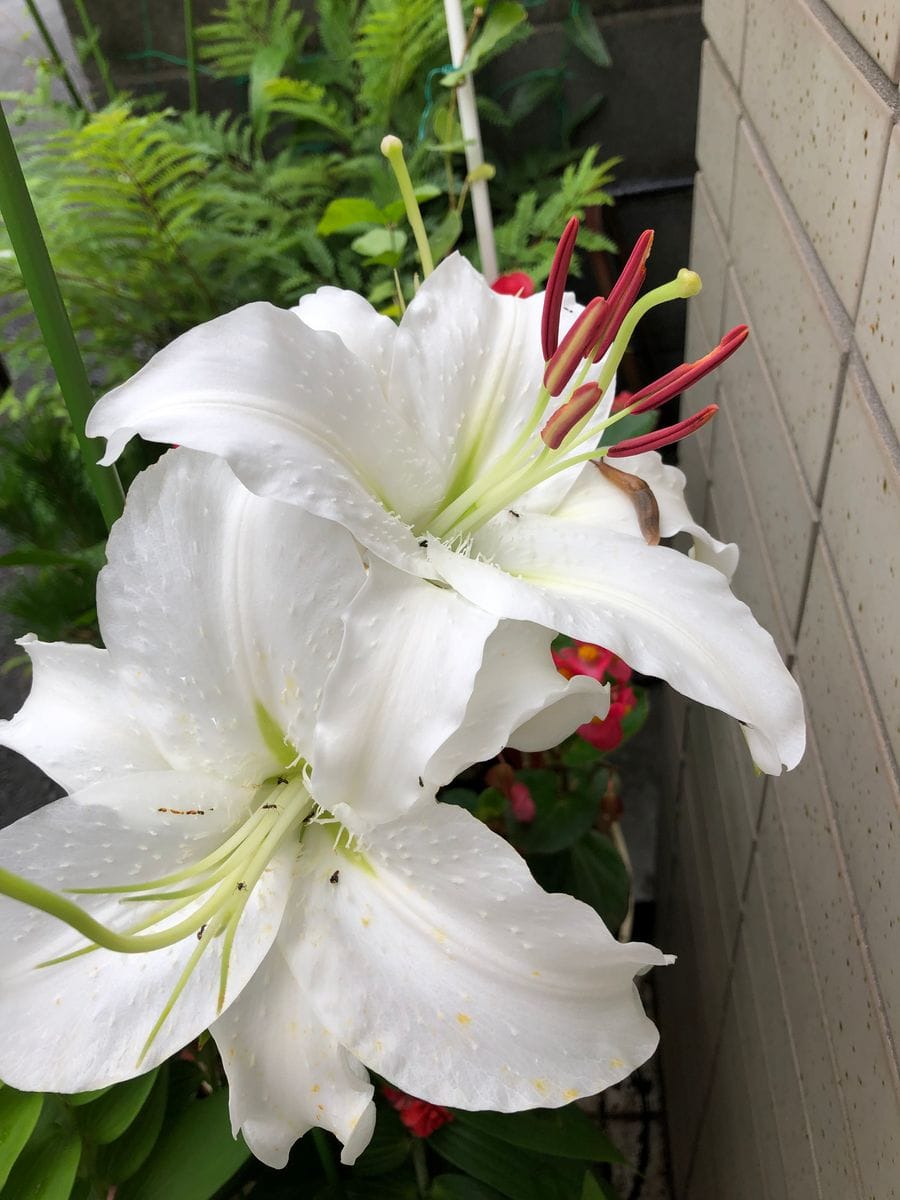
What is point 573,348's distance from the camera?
0.39 m

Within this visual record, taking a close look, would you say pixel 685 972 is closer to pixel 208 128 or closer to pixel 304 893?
pixel 304 893

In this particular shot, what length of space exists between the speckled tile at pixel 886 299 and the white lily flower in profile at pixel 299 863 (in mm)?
199

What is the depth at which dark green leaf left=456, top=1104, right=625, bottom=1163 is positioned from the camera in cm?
60

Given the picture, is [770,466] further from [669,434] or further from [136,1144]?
[136,1144]

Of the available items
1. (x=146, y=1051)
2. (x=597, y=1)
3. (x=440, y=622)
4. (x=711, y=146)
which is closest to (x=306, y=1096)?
(x=146, y=1051)

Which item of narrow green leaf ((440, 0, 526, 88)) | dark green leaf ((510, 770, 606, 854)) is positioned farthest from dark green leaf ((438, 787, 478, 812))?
narrow green leaf ((440, 0, 526, 88))

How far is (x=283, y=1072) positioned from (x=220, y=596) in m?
0.18

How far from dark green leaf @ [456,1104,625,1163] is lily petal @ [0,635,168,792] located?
13.6 inches

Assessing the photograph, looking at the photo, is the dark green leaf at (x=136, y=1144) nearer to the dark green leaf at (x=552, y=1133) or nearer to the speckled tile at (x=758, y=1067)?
the dark green leaf at (x=552, y=1133)

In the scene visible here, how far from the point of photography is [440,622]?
34 centimetres

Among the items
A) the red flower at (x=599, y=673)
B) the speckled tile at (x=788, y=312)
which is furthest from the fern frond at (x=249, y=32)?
the red flower at (x=599, y=673)

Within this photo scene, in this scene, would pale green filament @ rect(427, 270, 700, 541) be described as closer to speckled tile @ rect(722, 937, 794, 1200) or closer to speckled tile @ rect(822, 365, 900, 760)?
speckled tile @ rect(822, 365, 900, 760)

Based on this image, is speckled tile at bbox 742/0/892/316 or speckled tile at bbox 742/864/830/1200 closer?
speckled tile at bbox 742/0/892/316

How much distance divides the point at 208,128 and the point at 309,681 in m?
0.98
